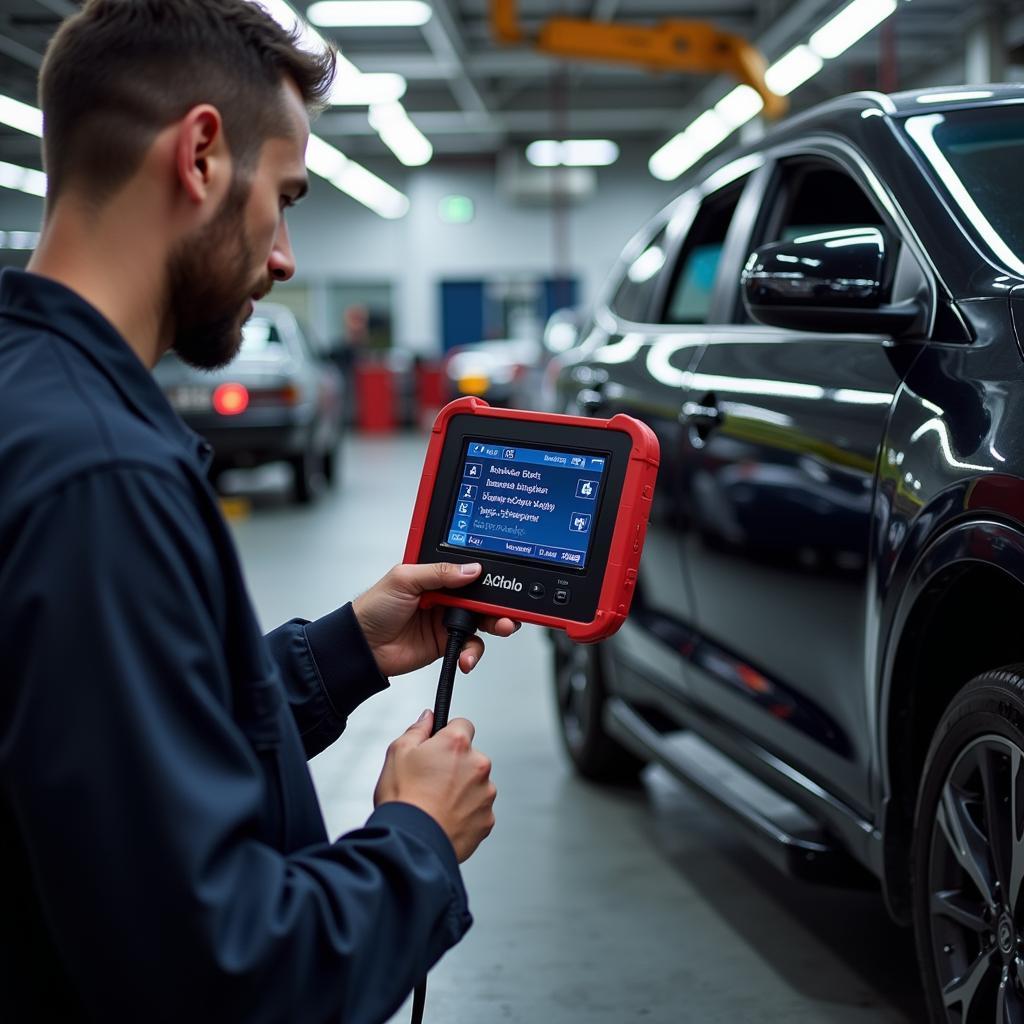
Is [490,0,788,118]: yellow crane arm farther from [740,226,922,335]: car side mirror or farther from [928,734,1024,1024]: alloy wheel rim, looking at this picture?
[928,734,1024,1024]: alloy wheel rim

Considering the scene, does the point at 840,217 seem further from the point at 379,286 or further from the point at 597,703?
the point at 379,286

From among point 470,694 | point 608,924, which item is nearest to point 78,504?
point 608,924

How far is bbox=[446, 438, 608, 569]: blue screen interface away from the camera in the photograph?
1538mm

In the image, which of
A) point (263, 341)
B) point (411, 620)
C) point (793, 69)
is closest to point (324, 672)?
point (411, 620)

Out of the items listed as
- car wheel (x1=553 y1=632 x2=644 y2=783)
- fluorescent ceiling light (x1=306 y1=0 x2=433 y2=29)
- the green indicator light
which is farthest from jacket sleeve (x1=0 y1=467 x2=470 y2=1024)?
the green indicator light

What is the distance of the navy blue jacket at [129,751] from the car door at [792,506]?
138 cm

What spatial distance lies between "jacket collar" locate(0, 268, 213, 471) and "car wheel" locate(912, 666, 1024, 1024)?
121 cm

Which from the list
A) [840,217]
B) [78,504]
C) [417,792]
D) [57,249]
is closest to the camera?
[78,504]

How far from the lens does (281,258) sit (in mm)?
1271

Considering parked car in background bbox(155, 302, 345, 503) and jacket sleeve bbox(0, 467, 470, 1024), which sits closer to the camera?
jacket sleeve bbox(0, 467, 470, 1024)

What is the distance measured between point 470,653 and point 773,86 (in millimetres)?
16528

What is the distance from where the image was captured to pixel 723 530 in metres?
2.86

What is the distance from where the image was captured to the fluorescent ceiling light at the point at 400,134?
19375 millimetres

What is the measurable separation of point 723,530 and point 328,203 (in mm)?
24195
